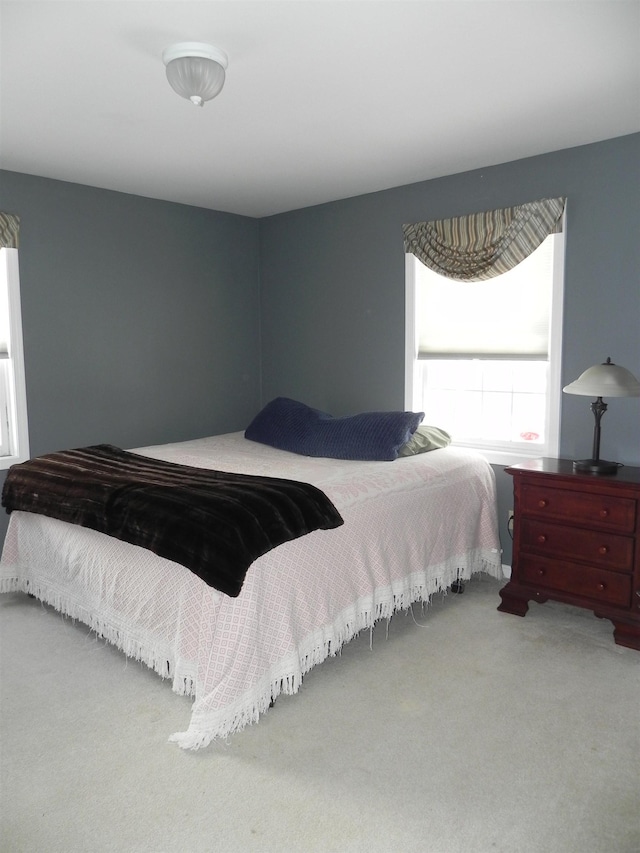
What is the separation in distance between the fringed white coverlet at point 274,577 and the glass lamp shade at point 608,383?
2.60 ft

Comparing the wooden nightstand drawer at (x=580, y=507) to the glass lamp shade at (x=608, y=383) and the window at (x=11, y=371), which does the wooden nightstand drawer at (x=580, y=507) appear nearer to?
the glass lamp shade at (x=608, y=383)

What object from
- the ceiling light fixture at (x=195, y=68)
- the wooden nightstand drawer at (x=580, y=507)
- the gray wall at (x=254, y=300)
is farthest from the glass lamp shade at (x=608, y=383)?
the ceiling light fixture at (x=195, y=68)

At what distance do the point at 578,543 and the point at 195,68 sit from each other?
8.37 feet

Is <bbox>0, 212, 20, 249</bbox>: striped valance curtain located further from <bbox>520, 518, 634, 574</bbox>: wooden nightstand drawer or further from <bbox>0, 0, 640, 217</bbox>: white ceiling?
<bbox>520, 518, 634, 574</bbox>: wooden nightstand drawer

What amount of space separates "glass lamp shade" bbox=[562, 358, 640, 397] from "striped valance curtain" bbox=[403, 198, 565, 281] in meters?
0.84

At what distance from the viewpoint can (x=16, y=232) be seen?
3.58m

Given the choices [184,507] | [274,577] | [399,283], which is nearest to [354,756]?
[274,577]

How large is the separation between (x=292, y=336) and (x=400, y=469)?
1.94 m

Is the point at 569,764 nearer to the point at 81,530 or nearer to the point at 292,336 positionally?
the point at 81,530

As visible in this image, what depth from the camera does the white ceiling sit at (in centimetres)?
196

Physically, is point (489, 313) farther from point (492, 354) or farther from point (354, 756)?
point (354, 756)

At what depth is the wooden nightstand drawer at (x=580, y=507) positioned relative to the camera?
2.80 meters

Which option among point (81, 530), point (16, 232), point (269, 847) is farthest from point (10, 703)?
point (16, 232)

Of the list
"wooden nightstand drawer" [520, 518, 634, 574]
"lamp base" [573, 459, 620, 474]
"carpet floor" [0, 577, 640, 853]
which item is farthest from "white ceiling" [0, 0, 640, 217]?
"carpet floor" [0, 577, 640, 853]
